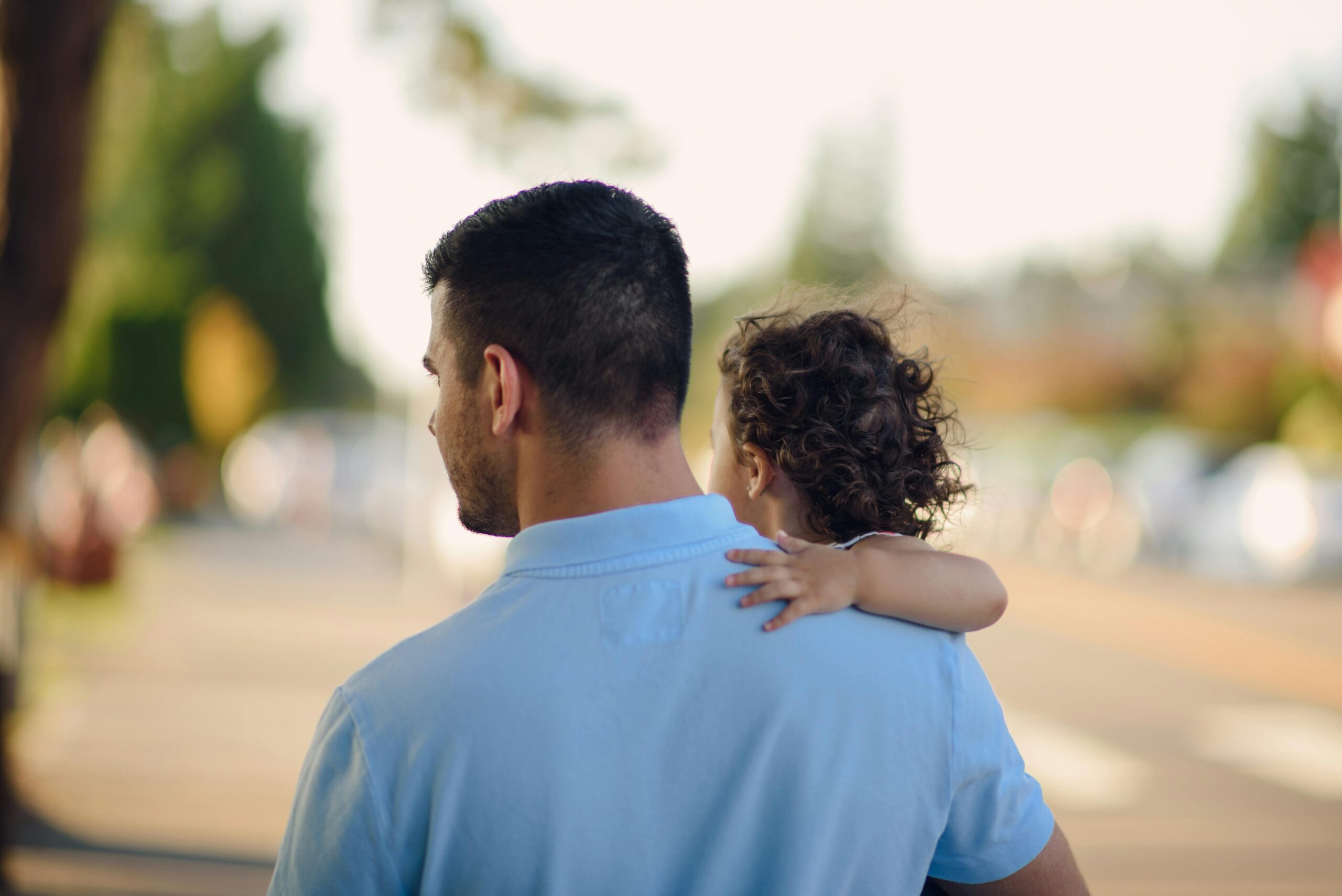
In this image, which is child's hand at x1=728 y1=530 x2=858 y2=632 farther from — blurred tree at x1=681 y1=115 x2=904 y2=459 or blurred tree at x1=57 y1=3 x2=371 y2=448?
blurred tree at x1=681 y1=115 x2=904 y2=459

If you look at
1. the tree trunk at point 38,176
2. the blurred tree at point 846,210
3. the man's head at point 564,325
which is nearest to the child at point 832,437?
the man's head at point 564,325

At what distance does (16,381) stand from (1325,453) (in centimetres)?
2572

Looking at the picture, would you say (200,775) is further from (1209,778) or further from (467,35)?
(1209,778)

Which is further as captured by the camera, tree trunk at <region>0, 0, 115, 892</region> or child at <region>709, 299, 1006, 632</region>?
tree trunk at <region>0, 0, 115, 892</region>

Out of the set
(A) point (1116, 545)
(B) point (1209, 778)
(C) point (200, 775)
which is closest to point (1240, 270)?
(A) point (1116, 545)

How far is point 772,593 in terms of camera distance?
1.52 meters

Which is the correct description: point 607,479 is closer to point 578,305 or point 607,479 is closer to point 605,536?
point 605,536

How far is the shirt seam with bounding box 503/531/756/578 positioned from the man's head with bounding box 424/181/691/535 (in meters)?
0.14

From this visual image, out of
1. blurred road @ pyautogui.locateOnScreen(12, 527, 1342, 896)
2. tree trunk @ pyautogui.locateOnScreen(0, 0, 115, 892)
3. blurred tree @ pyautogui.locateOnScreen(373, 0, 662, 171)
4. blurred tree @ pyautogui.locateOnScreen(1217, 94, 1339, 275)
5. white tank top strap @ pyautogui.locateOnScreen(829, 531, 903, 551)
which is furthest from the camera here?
blurred tree @ pyautogui.locateOnScreen(1217, 94, 1339, 275)

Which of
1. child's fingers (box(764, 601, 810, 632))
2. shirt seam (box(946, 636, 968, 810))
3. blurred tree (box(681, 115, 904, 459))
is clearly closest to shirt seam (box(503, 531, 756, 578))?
child's fingers (box(764, 601, 810, 632))

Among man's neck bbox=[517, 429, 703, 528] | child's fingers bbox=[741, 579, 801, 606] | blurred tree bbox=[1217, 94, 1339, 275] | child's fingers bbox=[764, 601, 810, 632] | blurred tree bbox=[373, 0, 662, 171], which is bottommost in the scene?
child's fingers bbox=[764, 601, 810, 632]

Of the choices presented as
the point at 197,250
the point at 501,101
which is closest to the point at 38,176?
the point at 501,101

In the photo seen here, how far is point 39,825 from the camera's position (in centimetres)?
629

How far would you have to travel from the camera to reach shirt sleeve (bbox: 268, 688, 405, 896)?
1.44m
